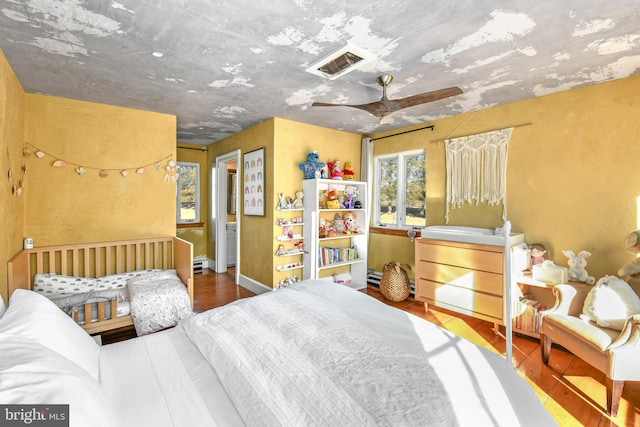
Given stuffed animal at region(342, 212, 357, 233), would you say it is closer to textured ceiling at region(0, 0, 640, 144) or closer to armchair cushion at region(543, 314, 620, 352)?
textured ceiling at region(0, 0, 640, 144)

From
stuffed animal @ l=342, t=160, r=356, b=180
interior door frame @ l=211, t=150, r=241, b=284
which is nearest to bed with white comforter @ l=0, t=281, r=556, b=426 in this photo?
stuffed animal @ l=342, t=160, r=356, b=180

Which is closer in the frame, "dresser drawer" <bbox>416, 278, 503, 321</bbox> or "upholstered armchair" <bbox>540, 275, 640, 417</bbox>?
"upholstered armchair" <bbox>540, 275, 640, 417</bbox>

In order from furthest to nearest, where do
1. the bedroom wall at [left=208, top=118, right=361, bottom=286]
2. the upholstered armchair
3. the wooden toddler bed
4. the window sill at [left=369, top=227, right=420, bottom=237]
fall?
the window sill at [left=369, top=227, right=420, bottom=237]
the bedroom wall at [left=208, top=118, right=361, bottom=286]
the wooden toddler bed
the upholstered armchair

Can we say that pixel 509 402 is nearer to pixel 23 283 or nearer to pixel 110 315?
pixel 110 315

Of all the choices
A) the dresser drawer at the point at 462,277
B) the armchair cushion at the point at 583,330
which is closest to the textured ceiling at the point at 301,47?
the dresser drawer at the point at 462,277

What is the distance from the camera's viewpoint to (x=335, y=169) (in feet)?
13.7

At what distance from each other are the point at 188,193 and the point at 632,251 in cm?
608

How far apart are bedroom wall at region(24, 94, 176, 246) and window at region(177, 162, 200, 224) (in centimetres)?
197

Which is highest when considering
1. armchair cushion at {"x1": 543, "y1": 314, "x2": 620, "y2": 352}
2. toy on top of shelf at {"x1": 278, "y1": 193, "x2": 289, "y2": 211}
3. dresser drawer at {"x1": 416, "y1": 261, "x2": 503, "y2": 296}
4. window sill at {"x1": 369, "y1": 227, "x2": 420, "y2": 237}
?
toy on top of shelf at {"x1": 278, "y1": 193, "x2": 289, "y2": 211}

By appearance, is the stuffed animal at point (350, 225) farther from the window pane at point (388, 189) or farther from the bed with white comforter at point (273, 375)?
the bed with white comforter at point (273, 375)

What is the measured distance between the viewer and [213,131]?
4473mm

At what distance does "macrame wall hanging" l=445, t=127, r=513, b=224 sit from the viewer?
3275mm

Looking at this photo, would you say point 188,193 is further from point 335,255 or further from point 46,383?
point 46,383

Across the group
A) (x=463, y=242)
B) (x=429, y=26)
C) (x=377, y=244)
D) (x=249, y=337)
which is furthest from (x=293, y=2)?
(x=377, y=244)
